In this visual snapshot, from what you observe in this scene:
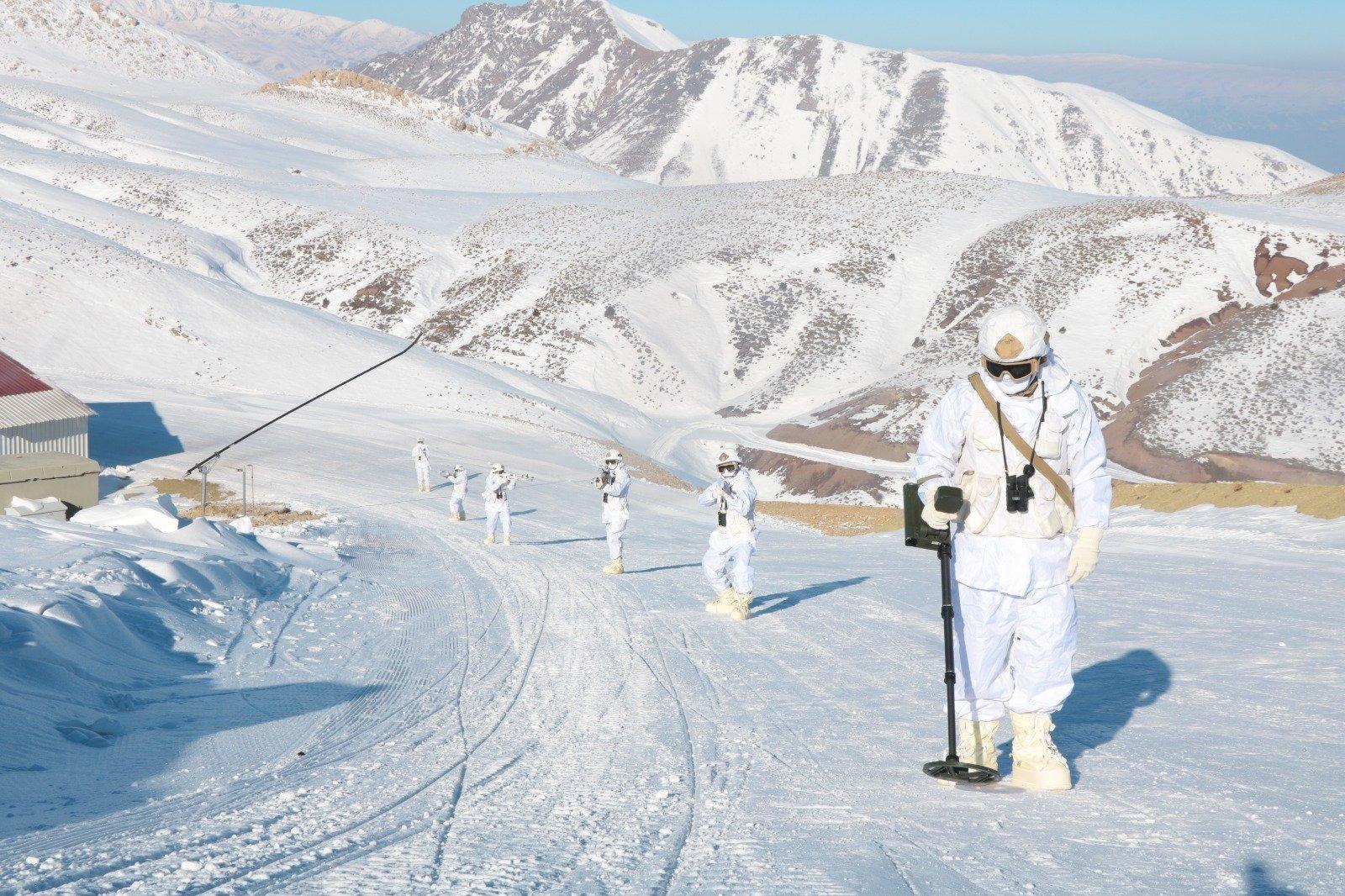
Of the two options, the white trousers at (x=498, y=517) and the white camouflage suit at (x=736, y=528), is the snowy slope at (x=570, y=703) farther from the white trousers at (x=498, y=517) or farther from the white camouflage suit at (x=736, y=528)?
the white trousers at (x=498, y=517)

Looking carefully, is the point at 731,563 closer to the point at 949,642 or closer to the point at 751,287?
the point at 949,642

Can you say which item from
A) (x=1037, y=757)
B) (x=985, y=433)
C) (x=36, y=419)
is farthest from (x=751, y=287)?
(x=1037, y=757)

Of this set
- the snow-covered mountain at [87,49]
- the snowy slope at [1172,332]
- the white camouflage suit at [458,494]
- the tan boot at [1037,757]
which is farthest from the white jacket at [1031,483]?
the snow-covered mountain at [87,49]

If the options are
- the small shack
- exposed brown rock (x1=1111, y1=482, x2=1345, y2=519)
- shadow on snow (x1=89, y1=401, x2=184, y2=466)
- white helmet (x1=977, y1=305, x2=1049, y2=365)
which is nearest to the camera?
white helmet (x1=977, y1=305, x2=1049, y2=365)

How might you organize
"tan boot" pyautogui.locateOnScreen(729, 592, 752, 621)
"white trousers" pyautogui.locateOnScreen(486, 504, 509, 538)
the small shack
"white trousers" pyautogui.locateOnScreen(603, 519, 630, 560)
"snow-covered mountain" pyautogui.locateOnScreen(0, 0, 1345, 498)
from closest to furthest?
"tan boot" pyautogui.locateOnScreen(729, 592, 752, 621) < "white trousers" pyautogui.locateOnScreen(603, 519, 630, 560) < "white trousers" pyautogui.locateOnScreen(486, 504, 509, 538) < the small shack < "snow-covered mountain" pyautogui.locateOnScreen(0, 0, 1345, 498)

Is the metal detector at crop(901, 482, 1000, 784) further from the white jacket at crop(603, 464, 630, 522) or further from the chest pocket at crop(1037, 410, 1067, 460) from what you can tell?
the white jacket at crop(603, 464, 630, 522)

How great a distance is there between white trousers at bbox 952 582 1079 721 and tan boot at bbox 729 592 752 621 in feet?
25.0

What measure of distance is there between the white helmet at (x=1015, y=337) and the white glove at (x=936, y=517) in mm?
886

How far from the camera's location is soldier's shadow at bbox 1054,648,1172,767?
8.09m

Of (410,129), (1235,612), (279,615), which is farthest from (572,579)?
(410,129)

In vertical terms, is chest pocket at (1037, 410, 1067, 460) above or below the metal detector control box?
above

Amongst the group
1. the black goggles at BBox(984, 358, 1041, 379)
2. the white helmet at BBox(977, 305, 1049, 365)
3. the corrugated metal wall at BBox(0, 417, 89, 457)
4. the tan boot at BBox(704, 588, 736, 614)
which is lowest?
the tan boot at BBox(704, 588, 736, 614)

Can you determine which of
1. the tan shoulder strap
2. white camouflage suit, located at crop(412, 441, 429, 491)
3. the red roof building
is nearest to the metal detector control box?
the tan shoulder strap

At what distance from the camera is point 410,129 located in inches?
6501
